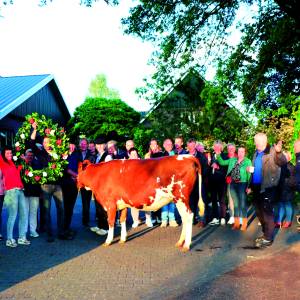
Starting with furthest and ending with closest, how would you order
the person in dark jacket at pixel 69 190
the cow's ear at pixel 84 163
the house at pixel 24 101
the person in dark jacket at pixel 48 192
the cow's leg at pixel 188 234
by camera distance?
the house at pixel 24 101 < the cow's ear at pixel 84 163 < the person in dark jacket at pixel 69 190 < the person in dark jacket at pixel 48 192 < the cow's leg at pixel 188 234


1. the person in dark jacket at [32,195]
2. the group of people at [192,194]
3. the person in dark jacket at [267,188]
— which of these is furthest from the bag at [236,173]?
the person in dark jacket at [32,195]

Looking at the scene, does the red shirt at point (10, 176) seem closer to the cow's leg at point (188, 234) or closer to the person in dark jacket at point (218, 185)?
the cow's leg at point (188, 234)

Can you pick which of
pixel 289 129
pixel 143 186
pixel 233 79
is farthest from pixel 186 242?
pixel 233 79

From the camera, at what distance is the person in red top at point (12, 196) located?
8.28 meters

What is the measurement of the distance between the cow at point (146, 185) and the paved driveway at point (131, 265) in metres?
0.57

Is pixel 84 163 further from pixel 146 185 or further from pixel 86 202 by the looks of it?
pixel 146 185

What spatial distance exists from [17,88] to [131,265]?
21292mm

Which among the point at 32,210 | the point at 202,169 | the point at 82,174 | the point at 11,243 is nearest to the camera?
the point at 11,243

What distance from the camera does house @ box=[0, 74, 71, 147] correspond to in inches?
899

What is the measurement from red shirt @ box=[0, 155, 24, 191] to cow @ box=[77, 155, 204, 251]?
146 cm

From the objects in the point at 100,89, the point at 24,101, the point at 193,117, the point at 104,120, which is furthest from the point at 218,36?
the point at 100,89

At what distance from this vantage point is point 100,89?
209 feet

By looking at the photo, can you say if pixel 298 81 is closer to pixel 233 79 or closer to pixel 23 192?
pixel 233 79

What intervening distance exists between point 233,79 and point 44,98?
17388mm
